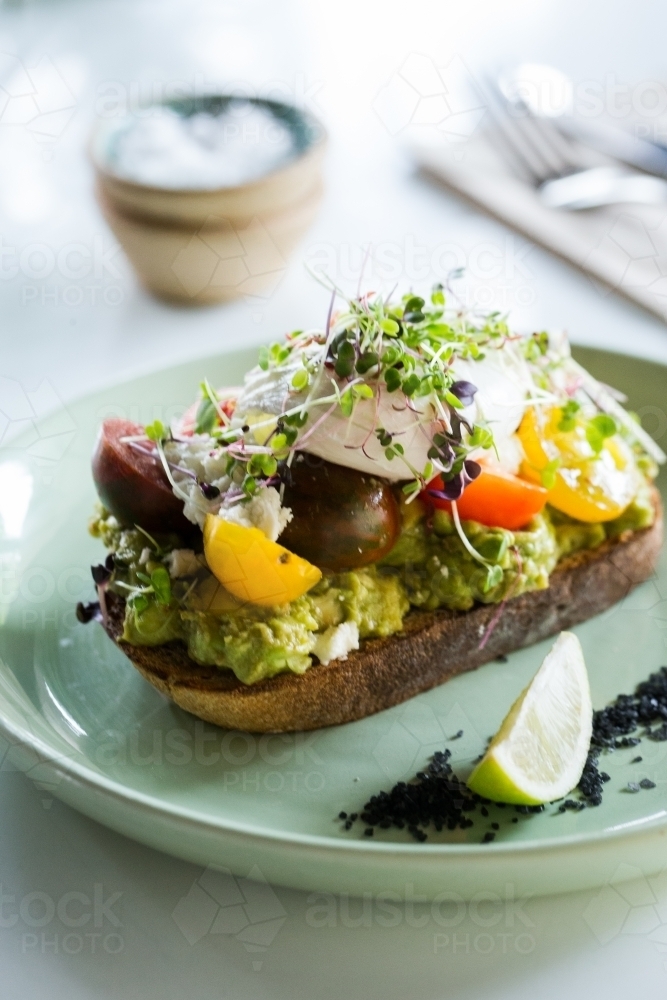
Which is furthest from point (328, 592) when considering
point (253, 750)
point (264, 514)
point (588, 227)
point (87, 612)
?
point (588, 227)

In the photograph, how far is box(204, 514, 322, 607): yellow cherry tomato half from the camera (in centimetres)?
211

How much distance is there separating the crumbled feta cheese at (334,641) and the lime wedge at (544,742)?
14.7 inches

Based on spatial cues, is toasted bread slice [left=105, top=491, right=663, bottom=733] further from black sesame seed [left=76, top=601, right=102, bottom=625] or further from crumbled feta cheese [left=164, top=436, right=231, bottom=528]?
crumbled feta cheese [left=164, top=436, right=231, bottom=528]

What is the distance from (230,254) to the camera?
3938mm

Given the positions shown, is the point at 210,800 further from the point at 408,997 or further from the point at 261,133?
the point at 261,133

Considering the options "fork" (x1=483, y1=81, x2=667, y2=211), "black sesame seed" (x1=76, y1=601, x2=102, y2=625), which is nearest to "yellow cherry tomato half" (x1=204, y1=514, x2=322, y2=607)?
"black sesame seed" (x1=76, y1=601, x2=102, y2=625)

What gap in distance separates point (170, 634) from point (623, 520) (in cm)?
121

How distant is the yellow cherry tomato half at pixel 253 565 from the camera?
211cm

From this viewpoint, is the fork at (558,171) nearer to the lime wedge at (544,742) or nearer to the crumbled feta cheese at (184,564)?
the lime wedge at (544,742)

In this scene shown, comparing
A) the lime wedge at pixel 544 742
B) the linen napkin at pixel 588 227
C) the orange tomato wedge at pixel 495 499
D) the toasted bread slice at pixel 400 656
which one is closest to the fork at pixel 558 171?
the linen napkin at pixel 588 227

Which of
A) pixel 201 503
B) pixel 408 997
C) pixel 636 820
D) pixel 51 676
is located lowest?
pixel 51 676

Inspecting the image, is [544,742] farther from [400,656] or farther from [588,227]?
[588,227]

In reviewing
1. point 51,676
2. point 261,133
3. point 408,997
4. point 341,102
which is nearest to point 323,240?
A: point 261,133

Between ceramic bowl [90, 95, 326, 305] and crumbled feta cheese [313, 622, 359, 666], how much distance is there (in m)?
2.03
